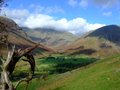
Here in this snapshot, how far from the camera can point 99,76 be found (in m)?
60.2

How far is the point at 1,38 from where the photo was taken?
61.3 ft

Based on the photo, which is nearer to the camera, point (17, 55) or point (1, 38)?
point (17, 55)

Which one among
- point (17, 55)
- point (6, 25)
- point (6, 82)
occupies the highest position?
point (6, 25)

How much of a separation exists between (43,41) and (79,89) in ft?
139

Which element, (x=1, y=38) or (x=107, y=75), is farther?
(x=107, y=75)

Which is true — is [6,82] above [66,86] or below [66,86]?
above

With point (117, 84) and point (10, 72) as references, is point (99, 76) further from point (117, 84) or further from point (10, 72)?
point (10, 72)

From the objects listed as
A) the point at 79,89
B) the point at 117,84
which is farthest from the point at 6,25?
the point at 79,89

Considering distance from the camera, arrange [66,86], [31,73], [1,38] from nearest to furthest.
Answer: [31,73]
[1,38]
[66,86]

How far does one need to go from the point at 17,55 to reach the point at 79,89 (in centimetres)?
4169

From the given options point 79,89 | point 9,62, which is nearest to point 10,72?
point 9,62

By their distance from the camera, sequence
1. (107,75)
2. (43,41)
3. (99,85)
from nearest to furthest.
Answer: (43,41) < (99,85) < (107,75)

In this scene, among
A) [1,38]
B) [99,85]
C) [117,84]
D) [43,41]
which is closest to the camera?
[43,41]

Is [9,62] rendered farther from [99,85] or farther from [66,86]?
[66,86]
